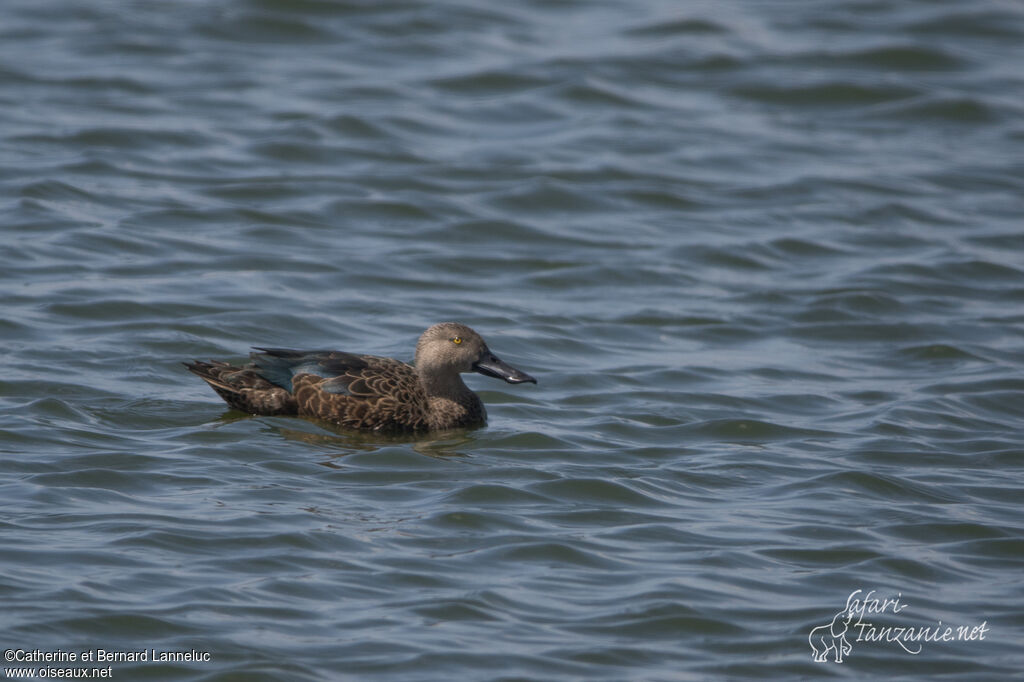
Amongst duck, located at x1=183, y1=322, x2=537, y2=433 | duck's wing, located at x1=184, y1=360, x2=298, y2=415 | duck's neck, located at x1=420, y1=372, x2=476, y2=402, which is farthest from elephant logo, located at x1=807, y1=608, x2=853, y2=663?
duck's wing, located at x1=184, y1=360, x2=298, y2=415

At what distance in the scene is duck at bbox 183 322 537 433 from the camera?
31.5 feet

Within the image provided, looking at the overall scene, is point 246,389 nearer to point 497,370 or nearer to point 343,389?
point 343,389

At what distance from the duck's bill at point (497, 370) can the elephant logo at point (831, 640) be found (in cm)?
333

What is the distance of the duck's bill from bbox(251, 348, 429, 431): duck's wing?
50 cm

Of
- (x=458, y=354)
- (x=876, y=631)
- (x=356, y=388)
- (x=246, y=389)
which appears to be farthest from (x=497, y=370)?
(x=876, y=631)

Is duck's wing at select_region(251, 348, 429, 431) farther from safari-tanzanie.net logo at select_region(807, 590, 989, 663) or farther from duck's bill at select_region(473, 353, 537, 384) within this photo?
safari-tanzanie.net logo at select_region(807, 590, 989, 663)

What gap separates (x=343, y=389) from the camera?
9609mm

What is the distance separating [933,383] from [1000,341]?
1.33m

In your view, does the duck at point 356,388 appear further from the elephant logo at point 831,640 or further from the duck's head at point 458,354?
the elephant logo at point 831,640

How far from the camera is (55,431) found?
9094mm

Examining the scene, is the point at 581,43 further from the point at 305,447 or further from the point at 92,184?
the point at 305,447

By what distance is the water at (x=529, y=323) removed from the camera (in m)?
7.07

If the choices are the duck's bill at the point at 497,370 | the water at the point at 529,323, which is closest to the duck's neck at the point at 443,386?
the duck's bill at the point at 497,370

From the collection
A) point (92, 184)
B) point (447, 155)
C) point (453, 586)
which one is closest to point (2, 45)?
point (92, 184)
